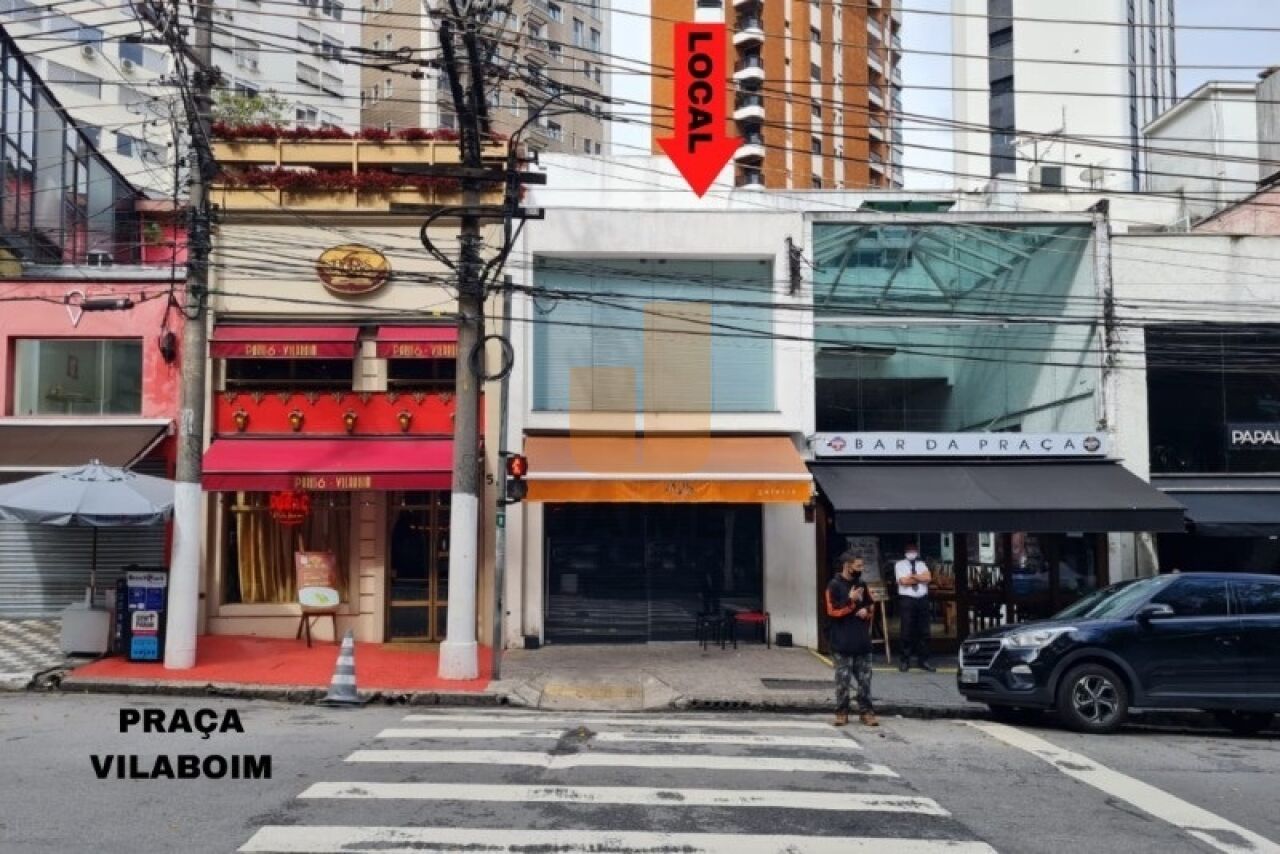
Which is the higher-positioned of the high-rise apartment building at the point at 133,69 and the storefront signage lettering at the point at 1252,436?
the high-rise apartment building at the point at 133,69

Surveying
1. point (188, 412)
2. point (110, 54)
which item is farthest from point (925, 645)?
point (110, 54)

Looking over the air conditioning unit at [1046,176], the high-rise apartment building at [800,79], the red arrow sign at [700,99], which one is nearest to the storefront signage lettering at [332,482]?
the red arrow sign at [700,99]

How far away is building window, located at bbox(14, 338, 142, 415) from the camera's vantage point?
57.8 ft

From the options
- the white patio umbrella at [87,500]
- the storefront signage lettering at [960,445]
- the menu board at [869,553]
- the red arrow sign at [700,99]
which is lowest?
the menu board at [869,553]

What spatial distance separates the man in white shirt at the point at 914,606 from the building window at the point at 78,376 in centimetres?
1210

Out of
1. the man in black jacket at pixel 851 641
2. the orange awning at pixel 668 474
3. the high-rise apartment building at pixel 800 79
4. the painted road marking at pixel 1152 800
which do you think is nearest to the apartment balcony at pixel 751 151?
the high-rise apartment building at pixel 800 79

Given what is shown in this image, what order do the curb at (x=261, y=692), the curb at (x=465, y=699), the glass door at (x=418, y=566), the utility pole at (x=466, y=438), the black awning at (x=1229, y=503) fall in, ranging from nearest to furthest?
1. the curb at (x=465, y=699)
2. the curb at (x=261, y=692)
3. the utility pole at (x=466, y=438)
4. the black awning at (x=1229, y=503)
5. the glass door at (x=418, y=566)

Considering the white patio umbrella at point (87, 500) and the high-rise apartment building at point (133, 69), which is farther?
the high-rise apartment building at point (133, 69)

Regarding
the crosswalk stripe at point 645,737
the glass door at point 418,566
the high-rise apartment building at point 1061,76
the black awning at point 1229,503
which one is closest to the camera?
the crosswalk stripe at point 645,737

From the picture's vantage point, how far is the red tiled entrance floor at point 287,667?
45.0 feet

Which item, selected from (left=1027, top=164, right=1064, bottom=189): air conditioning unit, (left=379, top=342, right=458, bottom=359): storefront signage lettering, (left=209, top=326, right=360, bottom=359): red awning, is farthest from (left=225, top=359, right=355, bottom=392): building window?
(left=1027, top=164, right=1064, bottom=189): air conditioning unit

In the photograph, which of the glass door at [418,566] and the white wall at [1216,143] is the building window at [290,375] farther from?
the white wall at [1216,143]

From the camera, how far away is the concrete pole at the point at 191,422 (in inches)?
561

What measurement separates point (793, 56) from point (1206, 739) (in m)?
49.4
